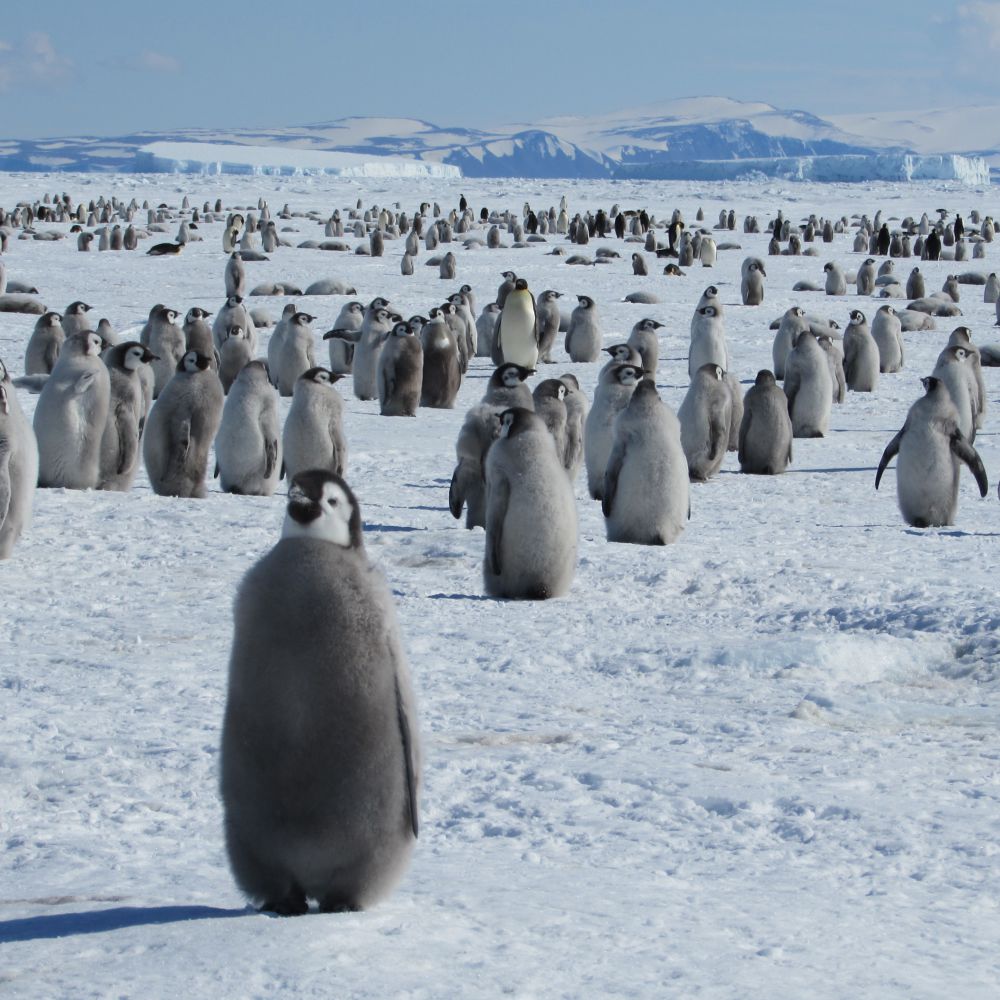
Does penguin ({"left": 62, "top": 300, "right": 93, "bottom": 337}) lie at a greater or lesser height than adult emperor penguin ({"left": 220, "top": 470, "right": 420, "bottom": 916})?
greater

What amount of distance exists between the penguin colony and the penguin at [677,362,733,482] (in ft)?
0.07

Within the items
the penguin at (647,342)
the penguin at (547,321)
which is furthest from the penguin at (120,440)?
the penguin at (547,321)

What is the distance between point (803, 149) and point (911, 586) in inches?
6178

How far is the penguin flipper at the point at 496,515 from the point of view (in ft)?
19.4

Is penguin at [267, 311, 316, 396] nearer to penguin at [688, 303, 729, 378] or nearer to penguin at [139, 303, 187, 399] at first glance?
penguin at [139, 303, 187, 399]

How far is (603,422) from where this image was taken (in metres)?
8.85

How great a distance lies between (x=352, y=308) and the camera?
1491 cm

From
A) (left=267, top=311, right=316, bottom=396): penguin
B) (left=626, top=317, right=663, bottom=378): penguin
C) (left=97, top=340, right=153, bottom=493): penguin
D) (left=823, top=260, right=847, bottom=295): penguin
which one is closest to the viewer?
(left=97, top=340, right=153, bottom=493): penguin

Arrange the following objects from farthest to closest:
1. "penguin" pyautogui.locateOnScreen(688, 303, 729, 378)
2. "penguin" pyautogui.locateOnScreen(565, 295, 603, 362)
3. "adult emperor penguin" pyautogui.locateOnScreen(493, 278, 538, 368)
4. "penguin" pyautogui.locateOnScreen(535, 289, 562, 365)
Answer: "penguin" pyautogui.locateOnScreen(535, 289, 562, 365)
"penguin" pyautogui.locateOnScreen(565, 295, 603, 362)
"adult emperor penguin" pyautogui.locateOnScreen(493, 278, 538, 368)
"penguin" pyautogui.locateOnScreen(688, 303, 729, 378)

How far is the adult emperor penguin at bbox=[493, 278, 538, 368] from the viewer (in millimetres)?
15055

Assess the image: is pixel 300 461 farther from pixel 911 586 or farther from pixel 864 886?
pixel 864 886

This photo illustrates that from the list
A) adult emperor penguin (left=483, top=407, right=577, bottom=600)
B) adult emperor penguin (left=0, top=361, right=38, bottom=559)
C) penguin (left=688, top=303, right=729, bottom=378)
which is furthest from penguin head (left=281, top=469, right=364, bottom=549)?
penguin (left=688, top=303, right=729, bottom=378)

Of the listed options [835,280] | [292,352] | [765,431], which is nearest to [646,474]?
[765,431]

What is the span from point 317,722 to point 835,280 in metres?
22.1
